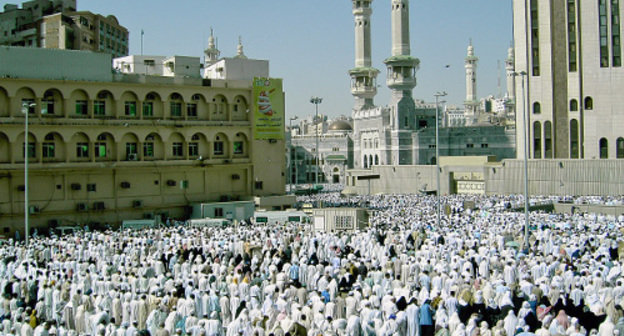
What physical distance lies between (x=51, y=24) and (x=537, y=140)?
3758cm

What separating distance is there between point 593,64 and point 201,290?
3566 cm

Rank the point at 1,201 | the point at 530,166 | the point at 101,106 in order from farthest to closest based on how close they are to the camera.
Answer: the point at 530,166, the point at 101,106, the point at 1,201

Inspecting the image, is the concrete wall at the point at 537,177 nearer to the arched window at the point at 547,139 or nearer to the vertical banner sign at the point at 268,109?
the arched window at the point at 547,139

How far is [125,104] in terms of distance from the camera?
31391 millimetres

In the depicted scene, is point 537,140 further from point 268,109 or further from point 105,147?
point 105,147

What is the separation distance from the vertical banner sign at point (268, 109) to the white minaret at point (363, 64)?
5451 cm

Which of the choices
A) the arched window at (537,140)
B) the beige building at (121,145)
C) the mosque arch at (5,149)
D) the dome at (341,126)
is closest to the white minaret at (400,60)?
the dome at (341,126)

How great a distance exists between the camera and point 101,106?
3077 cm

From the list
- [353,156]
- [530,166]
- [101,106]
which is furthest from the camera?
[353,156]

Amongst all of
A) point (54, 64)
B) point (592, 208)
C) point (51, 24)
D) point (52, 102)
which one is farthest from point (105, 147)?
point (51, 24)

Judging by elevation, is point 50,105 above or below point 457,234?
above

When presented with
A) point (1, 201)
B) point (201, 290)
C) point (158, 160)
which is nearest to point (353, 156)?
point (158, 160)

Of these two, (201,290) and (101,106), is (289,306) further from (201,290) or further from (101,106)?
(101,106)

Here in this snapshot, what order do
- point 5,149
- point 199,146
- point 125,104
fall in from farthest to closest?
1. point 199,146
2. point 125,104
3. point 5,149
